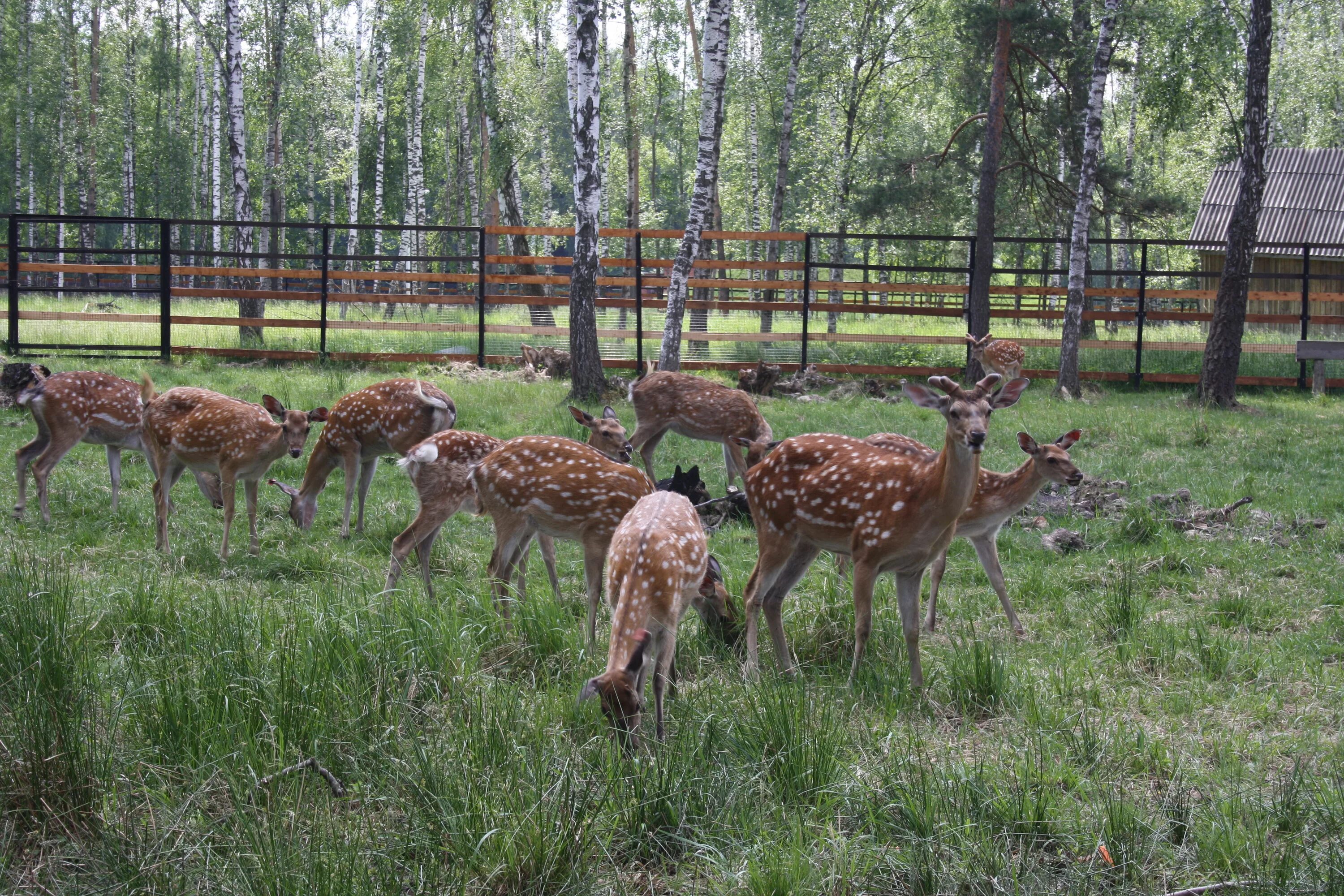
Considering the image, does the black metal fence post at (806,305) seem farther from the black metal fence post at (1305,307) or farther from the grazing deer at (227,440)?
the grazing deer at (227,440)

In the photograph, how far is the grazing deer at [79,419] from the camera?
9031 millimetres

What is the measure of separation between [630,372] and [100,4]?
107ft

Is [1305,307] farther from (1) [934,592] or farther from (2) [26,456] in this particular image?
(2) [26,456]

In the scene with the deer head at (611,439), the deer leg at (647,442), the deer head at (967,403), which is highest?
the deer head at (967,403)

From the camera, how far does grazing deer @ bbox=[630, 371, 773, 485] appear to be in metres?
10.8

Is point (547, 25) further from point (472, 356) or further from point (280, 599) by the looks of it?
point (280, 599)

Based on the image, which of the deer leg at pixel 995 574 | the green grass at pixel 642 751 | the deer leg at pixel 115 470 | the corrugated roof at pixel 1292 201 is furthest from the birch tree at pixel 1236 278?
the corrugated roof at pixel 1292 201

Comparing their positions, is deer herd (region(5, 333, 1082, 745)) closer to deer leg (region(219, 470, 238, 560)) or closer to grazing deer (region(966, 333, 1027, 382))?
deer leg (region(219, 470, 238, 560))

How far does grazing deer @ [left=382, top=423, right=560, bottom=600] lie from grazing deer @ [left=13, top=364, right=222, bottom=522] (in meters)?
A: 2.55

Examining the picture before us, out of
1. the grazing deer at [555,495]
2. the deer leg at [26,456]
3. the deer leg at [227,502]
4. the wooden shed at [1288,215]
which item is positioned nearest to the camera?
the grazing deer at [555,495]

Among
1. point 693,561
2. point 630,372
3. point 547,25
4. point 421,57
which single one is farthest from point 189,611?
point 547,25

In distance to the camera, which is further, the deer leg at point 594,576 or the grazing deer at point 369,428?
the grazing deer at point 369,428

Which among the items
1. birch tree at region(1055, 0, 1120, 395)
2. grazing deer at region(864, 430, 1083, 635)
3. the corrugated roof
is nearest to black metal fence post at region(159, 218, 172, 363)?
birch tree at region(1055, 0, 1120, 395)

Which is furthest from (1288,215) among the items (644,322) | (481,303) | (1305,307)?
(481,303)
